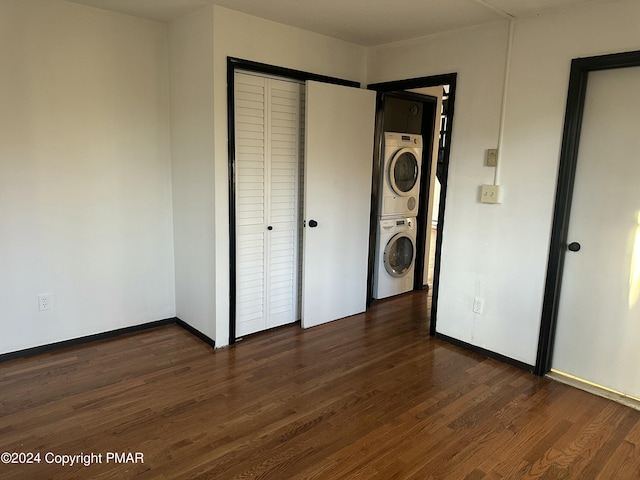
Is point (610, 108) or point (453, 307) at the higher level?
point (610, 108)

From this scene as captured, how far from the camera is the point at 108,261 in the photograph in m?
3.21

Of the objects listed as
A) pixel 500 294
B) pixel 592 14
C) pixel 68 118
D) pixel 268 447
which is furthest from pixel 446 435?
pixel 68 118

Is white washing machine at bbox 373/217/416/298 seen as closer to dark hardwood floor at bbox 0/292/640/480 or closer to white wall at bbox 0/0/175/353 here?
dark hardwood floor at bbox 0/292/640/480

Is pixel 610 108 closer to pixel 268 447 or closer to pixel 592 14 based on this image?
pixel 592 14

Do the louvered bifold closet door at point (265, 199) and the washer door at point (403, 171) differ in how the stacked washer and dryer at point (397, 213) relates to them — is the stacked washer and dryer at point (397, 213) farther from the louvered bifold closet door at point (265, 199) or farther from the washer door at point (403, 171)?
the louvered bifold closet door at point (265, 199)

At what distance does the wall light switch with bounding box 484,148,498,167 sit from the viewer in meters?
2.93

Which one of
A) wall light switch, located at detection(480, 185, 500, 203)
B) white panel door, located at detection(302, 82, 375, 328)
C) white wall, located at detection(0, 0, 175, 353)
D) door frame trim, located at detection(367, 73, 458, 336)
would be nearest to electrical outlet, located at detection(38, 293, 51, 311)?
white wall, located at detection(0, 0, 175, 353)

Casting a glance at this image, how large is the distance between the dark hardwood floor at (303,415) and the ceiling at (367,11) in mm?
2218

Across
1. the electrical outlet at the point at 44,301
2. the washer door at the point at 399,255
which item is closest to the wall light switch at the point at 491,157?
the washer door at the point at 399,255

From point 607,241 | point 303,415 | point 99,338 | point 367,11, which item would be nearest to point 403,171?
point 367,11

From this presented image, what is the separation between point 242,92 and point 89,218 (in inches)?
53.3

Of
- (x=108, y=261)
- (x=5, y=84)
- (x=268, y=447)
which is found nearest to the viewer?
(x=268, y=447)

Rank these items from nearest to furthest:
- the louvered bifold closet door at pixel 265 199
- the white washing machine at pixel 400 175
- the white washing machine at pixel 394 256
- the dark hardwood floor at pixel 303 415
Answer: the dark hardwood floor at pixel 303 415 < the louvered bifold closet door at pixel 265 199 < the white washing machine at pixel 400 175 < the white washing machine at pixel 394 256

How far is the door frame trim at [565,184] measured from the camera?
2.48 metres
